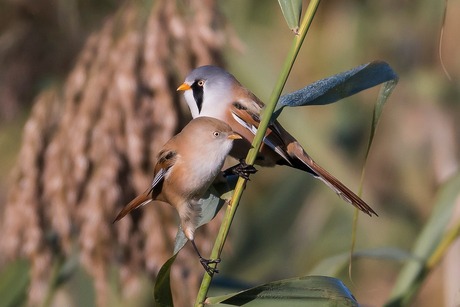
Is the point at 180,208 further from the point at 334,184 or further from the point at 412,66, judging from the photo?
the point at 412,66

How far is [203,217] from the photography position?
103 cm

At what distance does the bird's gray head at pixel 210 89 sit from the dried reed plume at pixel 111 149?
451 mm

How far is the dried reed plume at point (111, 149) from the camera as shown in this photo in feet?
5.91

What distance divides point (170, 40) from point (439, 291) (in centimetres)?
275

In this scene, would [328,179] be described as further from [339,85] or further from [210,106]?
[210,106]

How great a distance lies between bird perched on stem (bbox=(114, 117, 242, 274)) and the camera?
40.6 inches

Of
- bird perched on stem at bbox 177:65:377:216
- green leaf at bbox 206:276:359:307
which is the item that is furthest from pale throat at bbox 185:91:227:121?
green leaf at bbox 206:276:359:307

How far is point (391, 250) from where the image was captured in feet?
5.14

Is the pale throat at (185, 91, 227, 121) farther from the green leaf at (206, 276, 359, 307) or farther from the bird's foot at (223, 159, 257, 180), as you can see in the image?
the green leaf at (206, 276, 359, 307)

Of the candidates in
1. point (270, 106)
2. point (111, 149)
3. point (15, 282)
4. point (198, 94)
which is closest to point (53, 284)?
point (15, 282)

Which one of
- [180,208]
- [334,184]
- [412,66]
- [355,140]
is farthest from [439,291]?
[180,208]

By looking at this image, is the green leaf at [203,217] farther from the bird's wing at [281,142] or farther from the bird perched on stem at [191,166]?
the bird's wing at [281,142]

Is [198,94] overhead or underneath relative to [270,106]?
overhead

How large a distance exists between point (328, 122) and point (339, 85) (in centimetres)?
259
